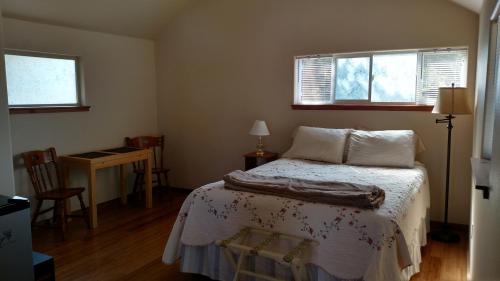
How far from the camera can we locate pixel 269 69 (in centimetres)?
445

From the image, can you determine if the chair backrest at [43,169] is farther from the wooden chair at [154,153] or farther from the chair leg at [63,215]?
the wooden chair at [154,153]

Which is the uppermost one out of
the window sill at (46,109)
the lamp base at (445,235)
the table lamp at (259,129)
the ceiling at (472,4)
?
the ceiling at (472,4)

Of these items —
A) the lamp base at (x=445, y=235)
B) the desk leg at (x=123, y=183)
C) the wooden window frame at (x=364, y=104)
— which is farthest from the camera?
the desk leg at (x=123, y=183)

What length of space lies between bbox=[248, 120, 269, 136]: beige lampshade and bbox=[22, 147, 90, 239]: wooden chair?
187 centimetres

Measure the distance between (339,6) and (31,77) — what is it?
10.6ft

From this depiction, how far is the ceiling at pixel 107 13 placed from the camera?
3.52 meters

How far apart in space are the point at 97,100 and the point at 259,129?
1.93m

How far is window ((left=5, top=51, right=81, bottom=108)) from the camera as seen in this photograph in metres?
3.68

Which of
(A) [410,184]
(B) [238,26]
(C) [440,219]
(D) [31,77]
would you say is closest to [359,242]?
(A) [410,184]

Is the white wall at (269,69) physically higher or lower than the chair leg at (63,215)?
higher

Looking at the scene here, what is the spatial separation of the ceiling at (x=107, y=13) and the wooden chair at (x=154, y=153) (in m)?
1.33

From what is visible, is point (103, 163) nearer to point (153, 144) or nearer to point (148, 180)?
point (148, 180)

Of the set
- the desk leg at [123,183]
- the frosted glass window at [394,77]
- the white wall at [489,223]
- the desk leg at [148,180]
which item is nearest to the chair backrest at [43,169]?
the desk leg at [123,183]

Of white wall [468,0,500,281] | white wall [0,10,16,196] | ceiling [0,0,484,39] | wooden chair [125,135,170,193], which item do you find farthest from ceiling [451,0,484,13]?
wooden chair [125,135,170,193]
